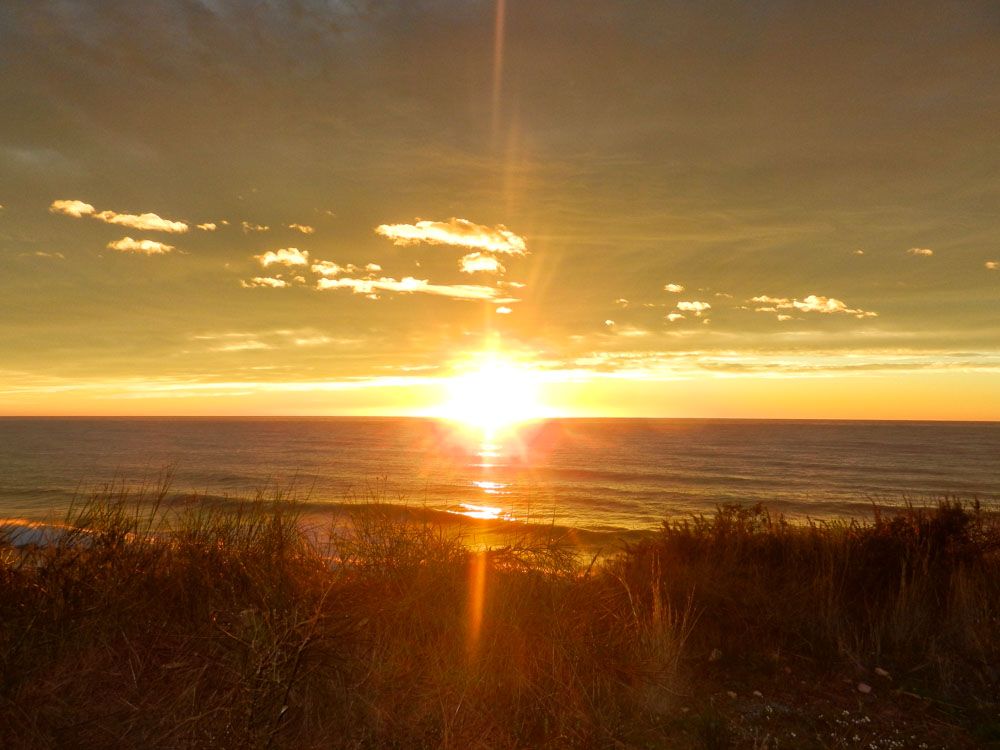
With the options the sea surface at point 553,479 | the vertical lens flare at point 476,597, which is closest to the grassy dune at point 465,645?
the vertical lens flare at point 476,597

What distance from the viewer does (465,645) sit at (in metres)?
5.38

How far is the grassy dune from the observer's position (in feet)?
14.2

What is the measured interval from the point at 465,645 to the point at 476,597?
2.17 feet

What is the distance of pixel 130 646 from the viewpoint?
501 cm

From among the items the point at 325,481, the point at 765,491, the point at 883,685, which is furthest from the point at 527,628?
the point at 325,481

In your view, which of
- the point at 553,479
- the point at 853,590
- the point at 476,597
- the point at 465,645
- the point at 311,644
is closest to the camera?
the point at 311,644

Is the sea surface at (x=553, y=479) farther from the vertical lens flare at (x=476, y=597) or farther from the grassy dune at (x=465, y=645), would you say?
the grassy dune at (x=465, y=645)

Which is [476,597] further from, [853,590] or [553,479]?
[553,479]

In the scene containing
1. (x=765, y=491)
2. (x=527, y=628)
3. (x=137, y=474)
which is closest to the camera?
(x=527, y=628)

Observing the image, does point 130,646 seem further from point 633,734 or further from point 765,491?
point 765,491

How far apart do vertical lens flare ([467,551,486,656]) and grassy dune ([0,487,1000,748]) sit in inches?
0.7

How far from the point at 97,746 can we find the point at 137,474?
54553mm

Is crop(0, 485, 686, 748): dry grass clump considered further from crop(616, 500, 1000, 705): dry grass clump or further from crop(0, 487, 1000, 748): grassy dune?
crop(616, 500, 1000, 705): dry grass clump

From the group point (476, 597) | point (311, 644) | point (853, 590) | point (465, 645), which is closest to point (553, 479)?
point (853, 590)
